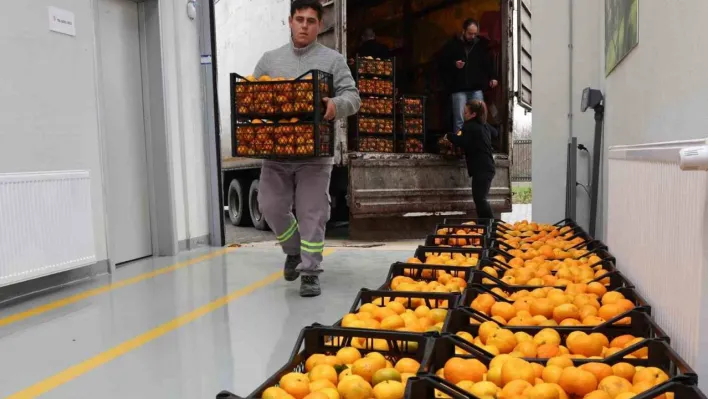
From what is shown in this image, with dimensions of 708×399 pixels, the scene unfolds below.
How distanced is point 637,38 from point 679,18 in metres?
0.98

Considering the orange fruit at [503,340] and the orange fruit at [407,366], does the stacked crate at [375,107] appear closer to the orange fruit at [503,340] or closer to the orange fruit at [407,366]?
the orange fruit at [503,340]

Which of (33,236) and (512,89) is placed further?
(512,89)

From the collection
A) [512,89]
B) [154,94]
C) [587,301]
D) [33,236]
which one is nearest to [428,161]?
Result: [512,89]

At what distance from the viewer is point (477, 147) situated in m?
7.07

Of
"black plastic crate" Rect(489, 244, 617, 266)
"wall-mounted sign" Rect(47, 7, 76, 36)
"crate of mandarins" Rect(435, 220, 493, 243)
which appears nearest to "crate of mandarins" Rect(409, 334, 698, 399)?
"black plastic crate" Rect(489, 244, 617, 266)

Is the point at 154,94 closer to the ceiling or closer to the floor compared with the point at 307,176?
closer to the ceiling

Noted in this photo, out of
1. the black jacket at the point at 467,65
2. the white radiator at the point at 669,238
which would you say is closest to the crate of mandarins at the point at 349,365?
the white radiator at the point at 669,238

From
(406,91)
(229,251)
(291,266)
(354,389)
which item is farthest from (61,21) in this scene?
(406,91)

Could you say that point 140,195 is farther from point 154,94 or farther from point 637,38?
point 637,38

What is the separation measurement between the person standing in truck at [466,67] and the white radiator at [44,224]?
5.29 meters

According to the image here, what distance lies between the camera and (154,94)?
645 cm

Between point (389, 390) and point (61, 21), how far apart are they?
15.1 ft

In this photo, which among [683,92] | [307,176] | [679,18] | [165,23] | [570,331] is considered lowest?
[570,331]

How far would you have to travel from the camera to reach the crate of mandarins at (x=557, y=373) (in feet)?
4.88
